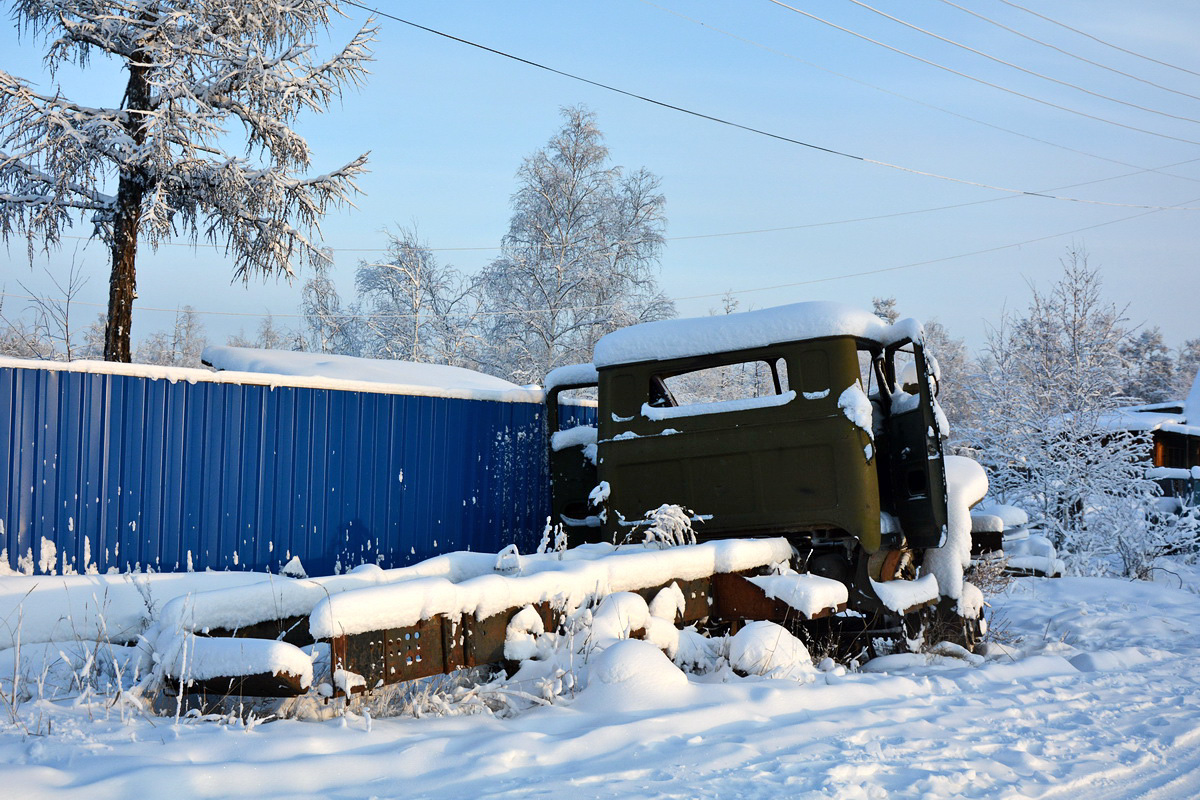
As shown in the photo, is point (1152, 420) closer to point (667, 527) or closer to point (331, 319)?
point (667, 527)

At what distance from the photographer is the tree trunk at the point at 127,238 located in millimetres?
13125

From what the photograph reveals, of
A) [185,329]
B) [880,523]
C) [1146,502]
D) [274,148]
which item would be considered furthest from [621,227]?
[185,329]

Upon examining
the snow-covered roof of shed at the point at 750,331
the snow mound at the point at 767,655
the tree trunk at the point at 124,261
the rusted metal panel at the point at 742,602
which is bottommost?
the snow mound at the point at 767,655

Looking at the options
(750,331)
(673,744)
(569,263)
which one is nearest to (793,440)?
(750,331)

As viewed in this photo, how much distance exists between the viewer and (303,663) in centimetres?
330

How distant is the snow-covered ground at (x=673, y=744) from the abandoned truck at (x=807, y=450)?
1.17 meters

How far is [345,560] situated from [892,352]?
475cm

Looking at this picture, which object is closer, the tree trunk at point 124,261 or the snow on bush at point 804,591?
the snow on bush at point 804,591

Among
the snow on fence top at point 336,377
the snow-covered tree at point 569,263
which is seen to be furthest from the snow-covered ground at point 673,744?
the snow-covered tree at point 569,263

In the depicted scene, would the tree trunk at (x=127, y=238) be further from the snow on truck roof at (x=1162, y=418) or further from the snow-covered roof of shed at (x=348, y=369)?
the snow on truck roof at (x=1162, y=418)

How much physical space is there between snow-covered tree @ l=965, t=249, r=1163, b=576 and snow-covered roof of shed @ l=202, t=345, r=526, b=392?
385 inches

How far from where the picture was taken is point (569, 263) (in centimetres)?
2448

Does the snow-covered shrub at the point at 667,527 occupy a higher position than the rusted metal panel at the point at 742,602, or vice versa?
the snow-covered shrub at the point at 667,527

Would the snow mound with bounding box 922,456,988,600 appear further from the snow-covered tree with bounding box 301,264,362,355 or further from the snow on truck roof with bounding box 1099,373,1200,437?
the snow-covered tree with bounding box 301,264,362,355
